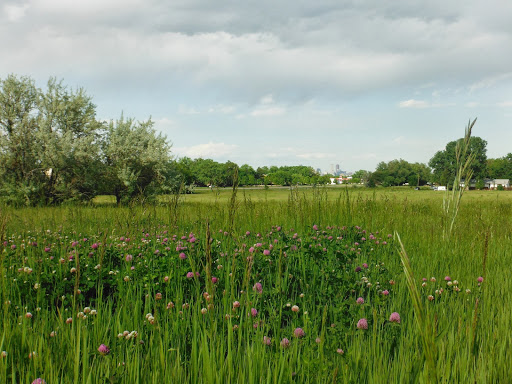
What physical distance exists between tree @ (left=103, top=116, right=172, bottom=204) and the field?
43.2 ft

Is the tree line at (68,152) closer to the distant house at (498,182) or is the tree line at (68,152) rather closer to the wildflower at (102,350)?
the wildflower at (102,350)

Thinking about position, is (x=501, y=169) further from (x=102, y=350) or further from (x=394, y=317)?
(x=102, y=350)

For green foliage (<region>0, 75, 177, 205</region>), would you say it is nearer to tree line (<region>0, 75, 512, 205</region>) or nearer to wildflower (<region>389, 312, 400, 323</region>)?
tree line (<region>0, 75, 512, 205</region>)

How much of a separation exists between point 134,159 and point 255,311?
56.9 ft

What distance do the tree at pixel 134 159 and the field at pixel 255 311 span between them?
13160 mm

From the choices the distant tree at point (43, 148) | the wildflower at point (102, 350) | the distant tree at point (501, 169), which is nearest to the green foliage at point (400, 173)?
the distant tree at point (501, 169)

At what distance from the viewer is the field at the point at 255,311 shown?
1.80m

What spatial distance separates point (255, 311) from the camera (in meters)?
2.38

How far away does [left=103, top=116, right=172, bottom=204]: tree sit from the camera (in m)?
18.1

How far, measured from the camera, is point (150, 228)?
5.86 metres

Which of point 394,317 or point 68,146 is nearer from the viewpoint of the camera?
point 394,317

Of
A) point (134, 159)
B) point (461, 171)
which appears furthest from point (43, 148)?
point (461, 171)

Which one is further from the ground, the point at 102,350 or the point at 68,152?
the point at 68,152

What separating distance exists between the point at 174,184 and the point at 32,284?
16.2 meters
